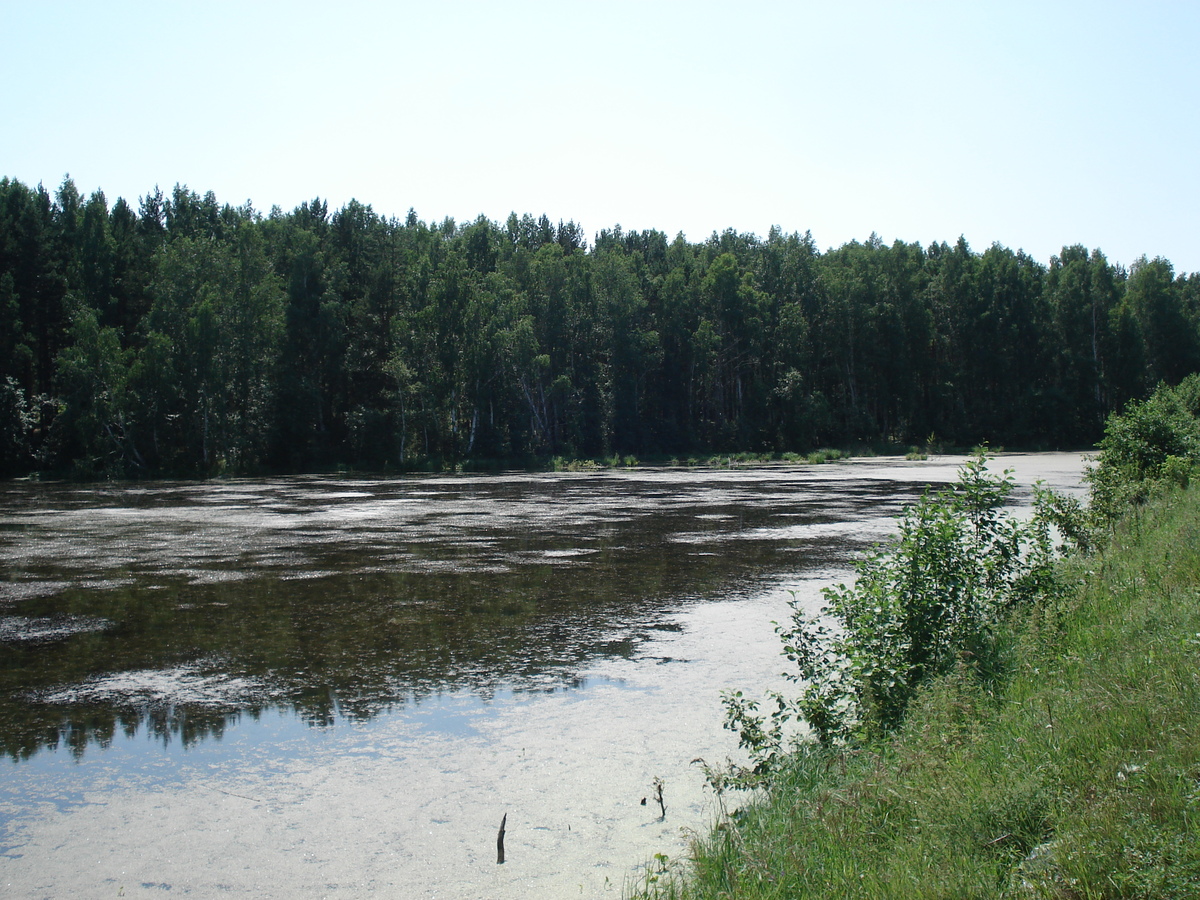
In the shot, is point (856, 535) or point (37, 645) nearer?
point (37, 645)

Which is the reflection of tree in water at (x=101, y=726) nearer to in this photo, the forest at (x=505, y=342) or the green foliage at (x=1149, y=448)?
the green foliage at (x=1149, y=448)

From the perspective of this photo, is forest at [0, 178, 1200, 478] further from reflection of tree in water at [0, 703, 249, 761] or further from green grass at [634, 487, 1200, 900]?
green grass at [634, 487, 1200, 900]

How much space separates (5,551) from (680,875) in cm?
1868

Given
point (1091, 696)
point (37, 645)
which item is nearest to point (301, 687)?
point (37, 645)

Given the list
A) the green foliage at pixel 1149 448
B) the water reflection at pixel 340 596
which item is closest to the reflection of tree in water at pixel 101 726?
the water reflection at pixel 340 596

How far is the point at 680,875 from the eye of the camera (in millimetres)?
4625

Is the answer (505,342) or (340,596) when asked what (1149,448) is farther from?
(505,342)

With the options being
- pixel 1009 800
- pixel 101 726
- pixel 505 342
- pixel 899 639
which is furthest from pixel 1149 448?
pixel 505 342

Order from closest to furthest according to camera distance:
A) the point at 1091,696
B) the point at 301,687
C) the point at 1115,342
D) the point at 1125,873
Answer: the point at 1125,873 → the point at 1091,696 → the point at 301,687 → the point at 1115,342

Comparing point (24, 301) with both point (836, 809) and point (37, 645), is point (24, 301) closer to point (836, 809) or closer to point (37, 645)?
point (37, 645)

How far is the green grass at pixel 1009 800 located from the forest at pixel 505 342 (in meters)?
49.6

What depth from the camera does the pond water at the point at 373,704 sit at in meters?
5.25

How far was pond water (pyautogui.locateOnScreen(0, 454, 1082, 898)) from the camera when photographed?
5.25 m

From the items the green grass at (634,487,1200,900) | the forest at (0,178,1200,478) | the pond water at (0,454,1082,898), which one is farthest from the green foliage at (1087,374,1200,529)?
the forest at (0,178,1200,478)
